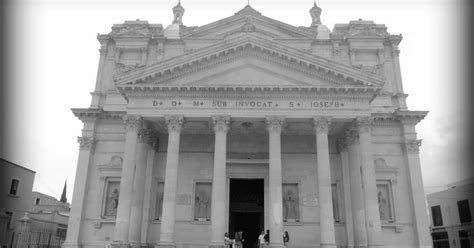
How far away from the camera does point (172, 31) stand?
33562mm

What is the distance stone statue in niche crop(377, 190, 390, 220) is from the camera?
88.2ft

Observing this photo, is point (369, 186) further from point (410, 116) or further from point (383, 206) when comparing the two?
point (410, 116)

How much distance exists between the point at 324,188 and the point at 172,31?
19.8m

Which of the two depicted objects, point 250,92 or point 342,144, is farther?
point 342,144

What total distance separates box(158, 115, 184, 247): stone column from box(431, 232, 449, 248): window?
1362 inches

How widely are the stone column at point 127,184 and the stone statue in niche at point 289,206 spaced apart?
1098 centimetres

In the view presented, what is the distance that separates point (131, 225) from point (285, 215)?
10763 mm

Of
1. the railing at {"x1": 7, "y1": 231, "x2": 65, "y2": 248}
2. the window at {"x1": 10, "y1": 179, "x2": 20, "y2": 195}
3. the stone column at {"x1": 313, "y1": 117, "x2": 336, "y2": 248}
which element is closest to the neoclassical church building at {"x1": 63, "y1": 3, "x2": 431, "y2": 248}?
the stone column at {"x1": 313, "y1": 117, "x2": 336, "y2": 248}

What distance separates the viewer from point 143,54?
3152 cm

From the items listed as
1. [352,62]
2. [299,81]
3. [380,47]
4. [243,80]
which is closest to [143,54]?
[243,80]

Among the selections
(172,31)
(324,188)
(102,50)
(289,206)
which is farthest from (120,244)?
(172,31)

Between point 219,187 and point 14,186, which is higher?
point 14,186

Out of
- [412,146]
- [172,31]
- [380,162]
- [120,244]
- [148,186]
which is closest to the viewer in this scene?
[120,244]

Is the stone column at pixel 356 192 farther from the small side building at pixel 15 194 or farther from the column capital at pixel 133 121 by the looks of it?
the small side building at pixel 15 194
